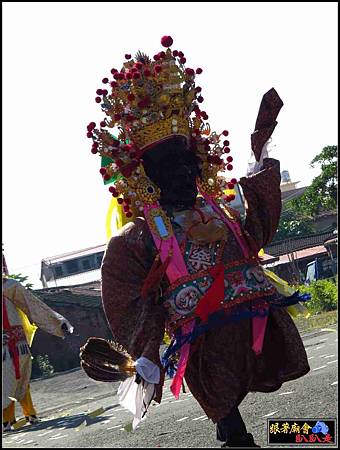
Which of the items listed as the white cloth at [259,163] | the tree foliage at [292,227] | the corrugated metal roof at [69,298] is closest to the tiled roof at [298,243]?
the tree foliage at [292,227]

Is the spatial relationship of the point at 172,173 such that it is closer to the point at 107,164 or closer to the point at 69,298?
the point at 107,164

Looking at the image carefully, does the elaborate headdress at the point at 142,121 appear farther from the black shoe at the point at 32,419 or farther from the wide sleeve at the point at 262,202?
the black shoe at the point at 32,419

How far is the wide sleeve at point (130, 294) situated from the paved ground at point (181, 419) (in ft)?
3.16

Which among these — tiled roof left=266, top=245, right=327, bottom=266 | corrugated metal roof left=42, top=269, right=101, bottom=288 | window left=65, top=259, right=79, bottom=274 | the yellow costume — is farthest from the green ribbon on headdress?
window left=65, top=259, right=79, bottom=274

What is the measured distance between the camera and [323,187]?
3528 cm

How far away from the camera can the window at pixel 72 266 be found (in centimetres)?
4519

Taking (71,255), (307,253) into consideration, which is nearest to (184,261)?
(307,253)

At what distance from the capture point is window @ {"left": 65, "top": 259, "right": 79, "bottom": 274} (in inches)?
1779

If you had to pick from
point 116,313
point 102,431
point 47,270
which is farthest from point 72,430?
point 47,270

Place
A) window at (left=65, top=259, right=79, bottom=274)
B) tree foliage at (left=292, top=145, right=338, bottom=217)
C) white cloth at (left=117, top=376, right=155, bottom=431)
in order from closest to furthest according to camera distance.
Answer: white cloth at (left=117, top=376, right=155, bottom=431) < tree foliage at (left=292, top=145, right=338, bottom=217) < window at (left=65, top=259, right=79, bottom=274)

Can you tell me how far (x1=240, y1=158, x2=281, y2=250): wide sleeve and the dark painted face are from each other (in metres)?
0.29

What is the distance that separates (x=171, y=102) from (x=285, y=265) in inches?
1329

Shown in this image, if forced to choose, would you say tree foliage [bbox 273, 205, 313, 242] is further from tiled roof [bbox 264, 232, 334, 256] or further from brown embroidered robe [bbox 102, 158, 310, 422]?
brown embroidered robe [bbox 102, 158, 310, 422]

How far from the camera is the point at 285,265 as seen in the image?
38000 mm
